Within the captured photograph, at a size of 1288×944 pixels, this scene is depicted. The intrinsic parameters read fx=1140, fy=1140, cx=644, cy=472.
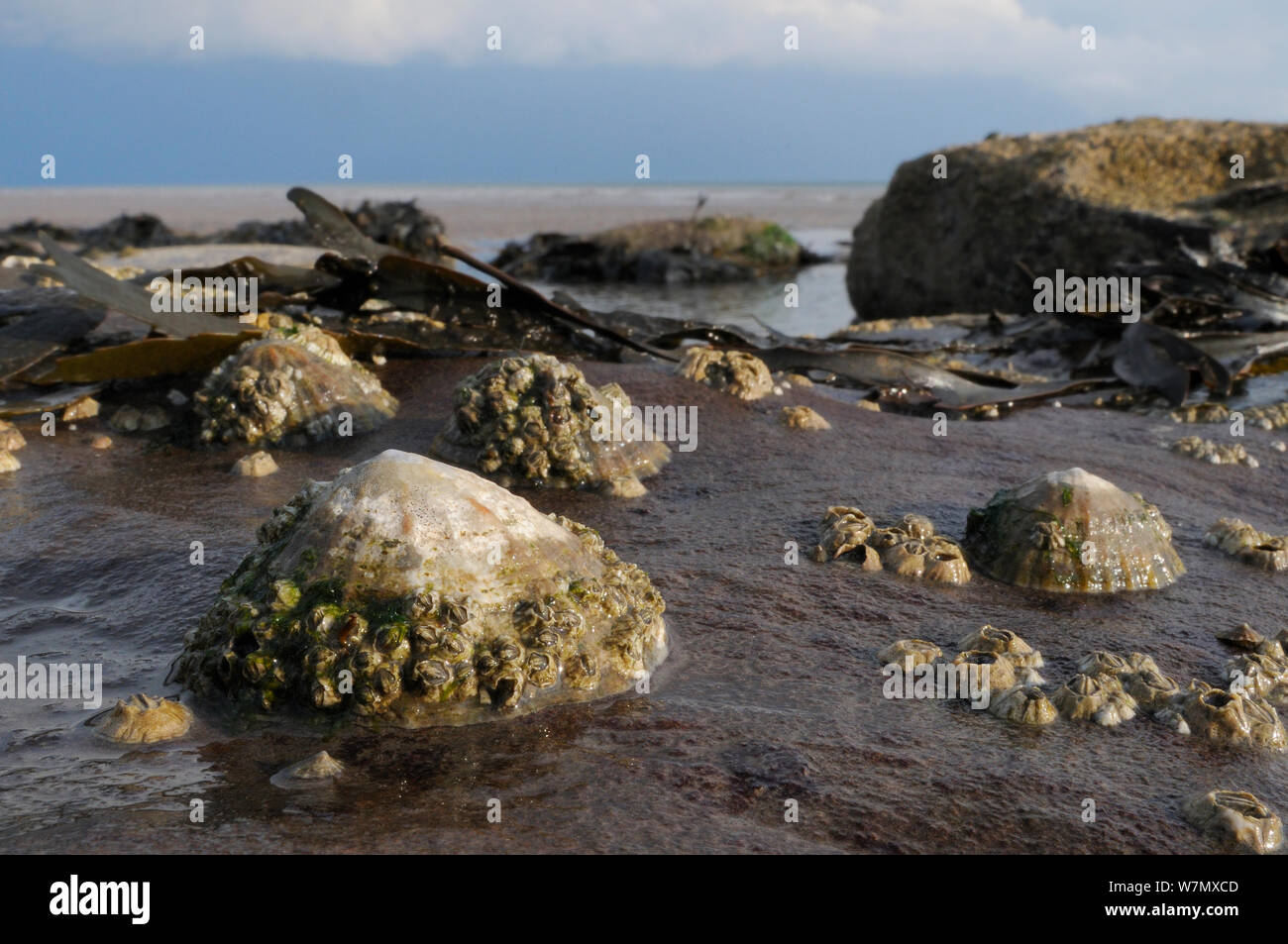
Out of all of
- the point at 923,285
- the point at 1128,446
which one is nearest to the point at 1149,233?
the point at 923,285

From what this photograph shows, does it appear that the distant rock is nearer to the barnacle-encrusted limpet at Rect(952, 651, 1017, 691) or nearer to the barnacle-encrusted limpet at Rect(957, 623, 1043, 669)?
the barnacle-encrusted limpet at Rect(957, 623, 1043, 669)

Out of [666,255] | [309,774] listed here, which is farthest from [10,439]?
[666,255]

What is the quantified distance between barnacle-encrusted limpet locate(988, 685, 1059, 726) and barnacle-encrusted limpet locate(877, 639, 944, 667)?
0.23 m

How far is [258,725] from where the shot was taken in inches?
98.0

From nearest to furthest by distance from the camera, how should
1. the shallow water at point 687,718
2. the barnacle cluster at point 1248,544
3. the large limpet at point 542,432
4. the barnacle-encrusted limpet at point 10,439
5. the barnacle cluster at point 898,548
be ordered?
the shallow water at point 687,718 → the barnacle cluster at point 898,548 → the barnacle cluster at point 1248,544 → the large limpet at point 542,432 → the barnacle-encrusted limpet at point 10,439

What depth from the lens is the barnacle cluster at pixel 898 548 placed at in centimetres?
361

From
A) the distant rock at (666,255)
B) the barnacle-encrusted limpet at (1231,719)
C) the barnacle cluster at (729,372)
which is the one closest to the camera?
the barnacle-encrusted limpet at (1231,719)

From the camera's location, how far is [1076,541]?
3637 millimetres

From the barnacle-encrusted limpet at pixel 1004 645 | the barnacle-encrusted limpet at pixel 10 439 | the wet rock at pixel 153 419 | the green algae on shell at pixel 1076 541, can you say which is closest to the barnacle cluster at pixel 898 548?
the green algae on shell at pixel 1076 541

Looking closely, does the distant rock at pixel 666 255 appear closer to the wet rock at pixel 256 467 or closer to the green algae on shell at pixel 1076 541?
the wet rock at pixel 256 467

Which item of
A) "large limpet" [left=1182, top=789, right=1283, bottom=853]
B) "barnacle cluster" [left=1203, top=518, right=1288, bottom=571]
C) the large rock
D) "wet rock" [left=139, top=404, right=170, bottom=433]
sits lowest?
"large limpet" [left=1182, top=789, right=1283, bottom=853]

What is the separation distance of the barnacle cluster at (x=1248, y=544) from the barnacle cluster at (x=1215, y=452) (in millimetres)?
1269

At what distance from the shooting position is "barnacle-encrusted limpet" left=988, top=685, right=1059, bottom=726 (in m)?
2.67

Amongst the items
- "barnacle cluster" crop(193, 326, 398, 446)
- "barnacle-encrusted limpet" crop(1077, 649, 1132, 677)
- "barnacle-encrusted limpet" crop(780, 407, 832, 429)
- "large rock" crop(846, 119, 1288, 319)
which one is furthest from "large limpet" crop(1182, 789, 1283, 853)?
"large rock" crop(846, 119, 1288, 319)
